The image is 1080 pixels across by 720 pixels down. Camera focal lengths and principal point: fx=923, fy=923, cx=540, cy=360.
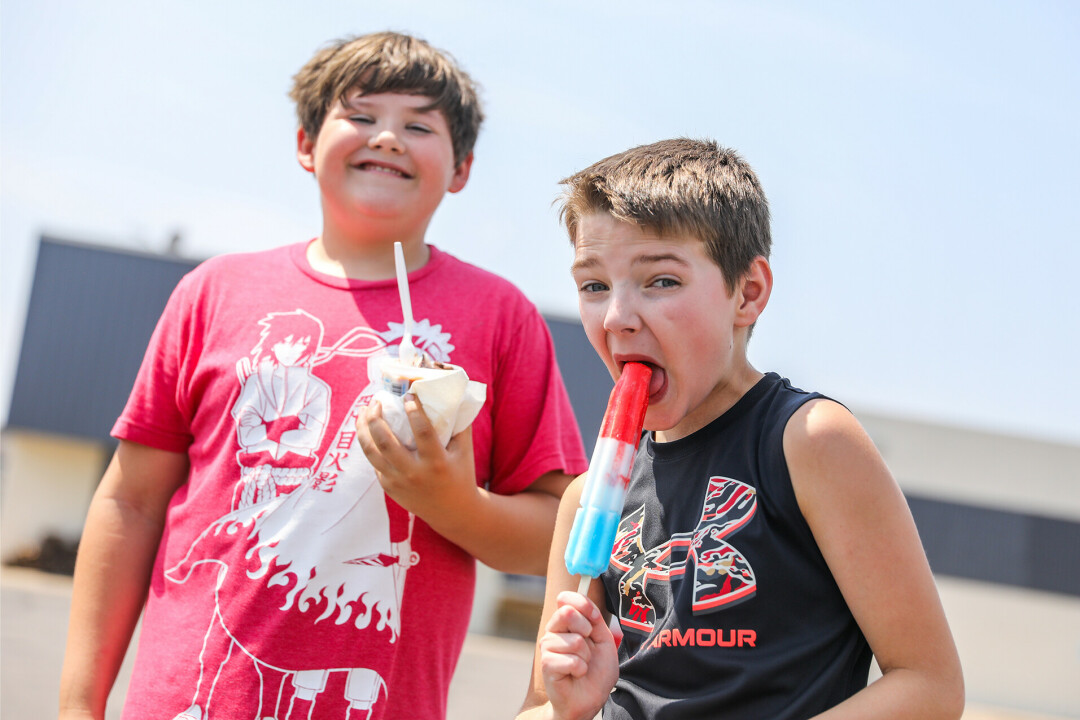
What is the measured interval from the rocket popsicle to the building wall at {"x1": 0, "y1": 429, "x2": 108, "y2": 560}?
1013 inches

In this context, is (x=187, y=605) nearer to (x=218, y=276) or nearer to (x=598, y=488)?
(x=218, y=276)

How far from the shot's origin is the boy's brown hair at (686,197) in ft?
6.97

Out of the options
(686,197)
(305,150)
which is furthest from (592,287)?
(305,150)

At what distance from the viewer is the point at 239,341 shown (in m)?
2.78

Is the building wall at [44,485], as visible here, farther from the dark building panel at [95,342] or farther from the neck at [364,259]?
the neck at [364,259]

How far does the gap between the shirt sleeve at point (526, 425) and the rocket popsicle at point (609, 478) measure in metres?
0.70

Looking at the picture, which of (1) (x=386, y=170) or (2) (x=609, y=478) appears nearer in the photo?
(2) (x=609, y=478)

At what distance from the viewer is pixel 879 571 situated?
1.78m

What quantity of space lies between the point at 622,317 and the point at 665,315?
0.31 ft

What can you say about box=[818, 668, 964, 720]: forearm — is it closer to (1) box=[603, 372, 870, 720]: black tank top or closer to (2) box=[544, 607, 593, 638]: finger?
(1) box=[603, 372, 870, 720]: black tank top

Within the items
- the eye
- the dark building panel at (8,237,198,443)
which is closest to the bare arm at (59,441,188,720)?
the eye

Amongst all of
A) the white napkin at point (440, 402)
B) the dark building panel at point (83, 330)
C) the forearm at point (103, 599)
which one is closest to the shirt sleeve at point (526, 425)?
the white napkin at point (440, 402)

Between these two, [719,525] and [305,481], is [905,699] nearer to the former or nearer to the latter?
[719,525]

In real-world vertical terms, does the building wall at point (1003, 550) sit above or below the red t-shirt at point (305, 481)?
below
